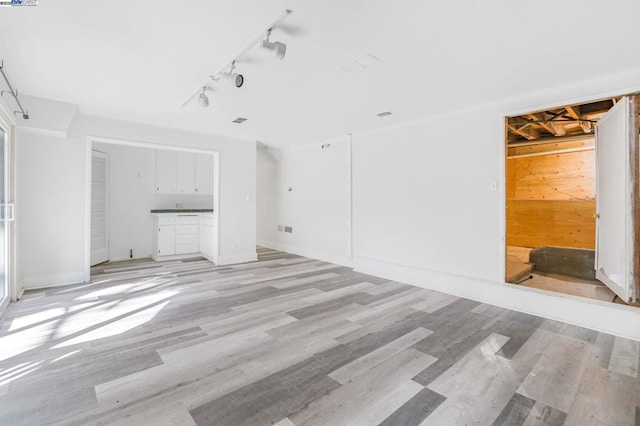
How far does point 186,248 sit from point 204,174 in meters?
1.82

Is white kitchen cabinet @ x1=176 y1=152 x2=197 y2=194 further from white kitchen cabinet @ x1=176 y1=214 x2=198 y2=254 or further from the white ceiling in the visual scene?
the white ceiling

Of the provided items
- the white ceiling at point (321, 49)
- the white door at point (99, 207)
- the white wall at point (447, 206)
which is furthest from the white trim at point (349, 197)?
the white door at point (99, 207)

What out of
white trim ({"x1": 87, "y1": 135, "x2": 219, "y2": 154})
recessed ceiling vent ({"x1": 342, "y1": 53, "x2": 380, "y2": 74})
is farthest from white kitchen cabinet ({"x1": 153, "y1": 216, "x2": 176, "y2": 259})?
recessed ceiling vent ({"x1": 342, "y1": 53, "x2": 380, "y2": 74})

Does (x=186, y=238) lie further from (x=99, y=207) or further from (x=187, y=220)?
(x=99, y=207)

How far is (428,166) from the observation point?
14.4 feet

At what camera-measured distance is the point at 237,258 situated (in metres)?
5.96

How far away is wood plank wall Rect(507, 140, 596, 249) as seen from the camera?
578 cm

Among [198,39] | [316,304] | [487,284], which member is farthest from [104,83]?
[487,284]

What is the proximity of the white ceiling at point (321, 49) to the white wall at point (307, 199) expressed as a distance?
213 centimetres

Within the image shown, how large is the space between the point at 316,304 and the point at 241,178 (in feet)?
11.4

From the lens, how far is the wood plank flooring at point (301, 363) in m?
1.70

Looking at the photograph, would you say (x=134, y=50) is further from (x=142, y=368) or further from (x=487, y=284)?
(x=487, y=284)

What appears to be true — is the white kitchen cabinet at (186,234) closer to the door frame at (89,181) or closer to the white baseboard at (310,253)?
the door frame at (89,181)

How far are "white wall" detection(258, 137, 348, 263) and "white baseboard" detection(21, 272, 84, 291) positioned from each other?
3.96m
